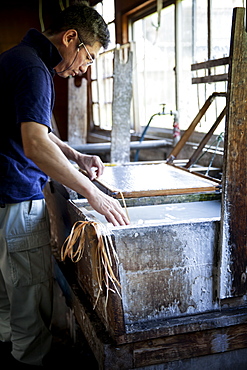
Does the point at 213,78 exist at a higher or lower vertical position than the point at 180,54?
lower

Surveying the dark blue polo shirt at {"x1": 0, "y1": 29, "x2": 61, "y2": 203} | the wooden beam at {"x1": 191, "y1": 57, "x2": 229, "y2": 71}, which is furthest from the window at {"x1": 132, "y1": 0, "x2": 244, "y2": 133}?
the dark blue polo shirt at {"x1": 0, "y1": 29, "x2": 61, "y2": 203}

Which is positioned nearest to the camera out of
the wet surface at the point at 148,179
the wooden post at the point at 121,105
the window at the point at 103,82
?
the wet surface at the point at 148,179

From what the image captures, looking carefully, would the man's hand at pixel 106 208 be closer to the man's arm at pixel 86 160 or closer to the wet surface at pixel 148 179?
the wet surface at pixel 148 179

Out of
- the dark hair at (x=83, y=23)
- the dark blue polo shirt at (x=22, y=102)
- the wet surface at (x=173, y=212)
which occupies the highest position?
the dark hair at (x=83, y=23)

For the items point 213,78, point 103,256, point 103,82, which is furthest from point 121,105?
point 103,82

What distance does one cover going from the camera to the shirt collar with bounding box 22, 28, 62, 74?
207cm

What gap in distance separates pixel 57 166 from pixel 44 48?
2.02 feet

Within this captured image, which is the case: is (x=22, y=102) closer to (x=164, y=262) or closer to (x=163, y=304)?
(x=164, y=262)

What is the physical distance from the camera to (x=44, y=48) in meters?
2.08

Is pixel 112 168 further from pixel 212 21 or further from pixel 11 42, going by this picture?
pixel 11 42

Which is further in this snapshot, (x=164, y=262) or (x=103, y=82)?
(x=103, y=82)

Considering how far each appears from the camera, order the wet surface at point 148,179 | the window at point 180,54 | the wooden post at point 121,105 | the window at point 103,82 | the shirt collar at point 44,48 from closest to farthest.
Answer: the shirt collar at point 44,48
the wet surface at point 148,179
the window at point 180,54
the wooden post at point 121,105
the window at point 103,82

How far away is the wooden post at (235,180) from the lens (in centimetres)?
174

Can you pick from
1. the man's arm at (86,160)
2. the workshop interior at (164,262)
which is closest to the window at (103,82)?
the workshop interior at (164,262)
